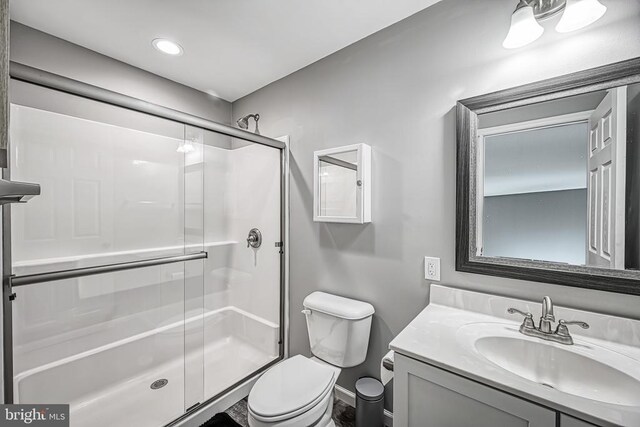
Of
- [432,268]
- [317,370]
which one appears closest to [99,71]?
[317,370]

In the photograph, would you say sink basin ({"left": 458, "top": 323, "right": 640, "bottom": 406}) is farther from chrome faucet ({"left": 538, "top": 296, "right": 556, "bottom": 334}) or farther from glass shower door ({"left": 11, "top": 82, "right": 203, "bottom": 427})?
glass shower door ({"left": 11, "top": 82, "right": 203, "bottom": 427})

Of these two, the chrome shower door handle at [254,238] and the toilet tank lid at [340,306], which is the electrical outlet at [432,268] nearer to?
the toilet tank lid at [340,306]

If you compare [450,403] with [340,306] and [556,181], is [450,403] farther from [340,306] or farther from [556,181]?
[556,181]

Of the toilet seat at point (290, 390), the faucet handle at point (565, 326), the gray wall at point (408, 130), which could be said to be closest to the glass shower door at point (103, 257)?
the toilet seat at point (290, 390)

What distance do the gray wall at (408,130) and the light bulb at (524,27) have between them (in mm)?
100

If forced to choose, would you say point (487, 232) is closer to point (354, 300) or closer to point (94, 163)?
point (354, 300)

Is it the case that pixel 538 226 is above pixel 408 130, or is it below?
below

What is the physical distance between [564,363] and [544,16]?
1343 millimetres

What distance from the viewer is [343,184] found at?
1.71 m

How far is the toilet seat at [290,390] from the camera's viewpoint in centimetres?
117

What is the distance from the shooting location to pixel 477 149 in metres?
1.29

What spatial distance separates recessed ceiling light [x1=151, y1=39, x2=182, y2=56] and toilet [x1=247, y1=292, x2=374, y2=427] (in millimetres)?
1856

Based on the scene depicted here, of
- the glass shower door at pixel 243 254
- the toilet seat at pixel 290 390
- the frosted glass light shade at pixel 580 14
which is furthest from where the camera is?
the glass shower door at pixel 243 254

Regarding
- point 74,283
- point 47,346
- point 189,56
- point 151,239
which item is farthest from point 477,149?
point 47,346
